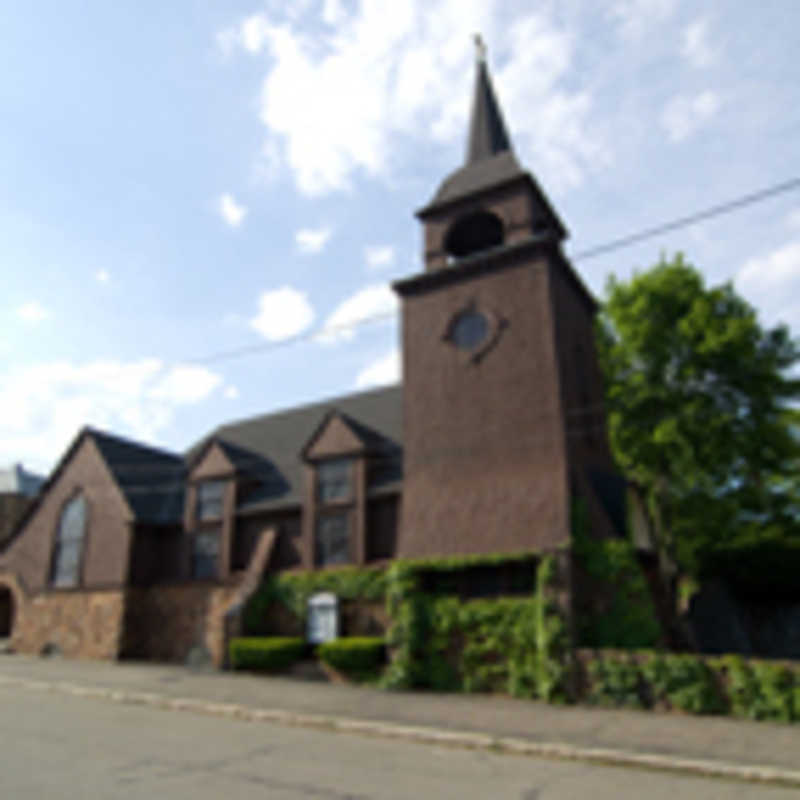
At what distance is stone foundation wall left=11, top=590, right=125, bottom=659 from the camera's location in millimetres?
24875

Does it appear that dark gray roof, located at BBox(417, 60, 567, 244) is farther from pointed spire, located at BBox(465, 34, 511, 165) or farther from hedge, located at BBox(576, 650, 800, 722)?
hedge, located at BBox(576, 650, 800, 722)

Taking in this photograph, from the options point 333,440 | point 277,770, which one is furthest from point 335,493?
point 277,770

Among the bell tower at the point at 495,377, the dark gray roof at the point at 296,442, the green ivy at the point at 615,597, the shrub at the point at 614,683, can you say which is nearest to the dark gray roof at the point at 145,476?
the dark gray roof at the point at 296,442

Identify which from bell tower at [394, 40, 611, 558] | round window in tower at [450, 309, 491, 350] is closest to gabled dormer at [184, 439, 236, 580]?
bell tower at [394, 40, 611, 558]

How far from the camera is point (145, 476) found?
29312 mm

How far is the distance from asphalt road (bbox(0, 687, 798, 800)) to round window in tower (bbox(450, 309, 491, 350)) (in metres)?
12.7

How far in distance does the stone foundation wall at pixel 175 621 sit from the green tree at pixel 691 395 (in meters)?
15.3

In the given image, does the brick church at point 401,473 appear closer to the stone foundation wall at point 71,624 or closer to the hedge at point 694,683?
the stone foundation wall at point 71,624

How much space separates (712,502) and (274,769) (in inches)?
757

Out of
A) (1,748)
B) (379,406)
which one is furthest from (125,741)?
(379,406)

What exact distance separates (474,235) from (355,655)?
15508 millimetres

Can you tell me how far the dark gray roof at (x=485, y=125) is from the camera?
25288 mm

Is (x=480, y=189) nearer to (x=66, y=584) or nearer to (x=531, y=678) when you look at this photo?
(x=531, y=678)

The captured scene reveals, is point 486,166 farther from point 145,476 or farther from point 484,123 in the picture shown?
point 145,476
